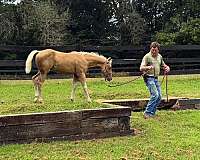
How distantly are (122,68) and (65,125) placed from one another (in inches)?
592

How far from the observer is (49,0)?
1177 inches

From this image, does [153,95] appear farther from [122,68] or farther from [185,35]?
[185,35]

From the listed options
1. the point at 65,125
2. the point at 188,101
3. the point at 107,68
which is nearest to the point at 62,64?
the point at 107,68

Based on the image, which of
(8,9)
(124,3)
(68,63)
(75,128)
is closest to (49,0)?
(8,9)

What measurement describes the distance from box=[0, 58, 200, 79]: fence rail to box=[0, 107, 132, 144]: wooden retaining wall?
480 inches

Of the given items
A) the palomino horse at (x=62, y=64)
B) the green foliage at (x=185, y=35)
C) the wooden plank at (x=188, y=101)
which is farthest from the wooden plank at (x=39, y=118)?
the green foliage at (x=185, y=35)

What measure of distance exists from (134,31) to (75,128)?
872 inches

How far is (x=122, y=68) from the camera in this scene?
23609 millimetres

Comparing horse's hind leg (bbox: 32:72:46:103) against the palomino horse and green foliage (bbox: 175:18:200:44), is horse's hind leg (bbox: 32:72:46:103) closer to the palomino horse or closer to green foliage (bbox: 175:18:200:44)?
the palomino horse

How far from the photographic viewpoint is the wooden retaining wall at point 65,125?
8.36 metres

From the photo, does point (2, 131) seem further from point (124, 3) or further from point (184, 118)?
point (124, 3)

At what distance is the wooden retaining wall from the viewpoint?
8359mm

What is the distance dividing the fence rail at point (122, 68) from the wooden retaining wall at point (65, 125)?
1220 cm

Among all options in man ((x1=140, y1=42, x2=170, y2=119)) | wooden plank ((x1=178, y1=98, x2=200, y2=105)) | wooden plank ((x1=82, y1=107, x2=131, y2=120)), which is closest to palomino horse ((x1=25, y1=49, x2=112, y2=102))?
man ((x1=140, y1=42, x2=170, y2=119))
